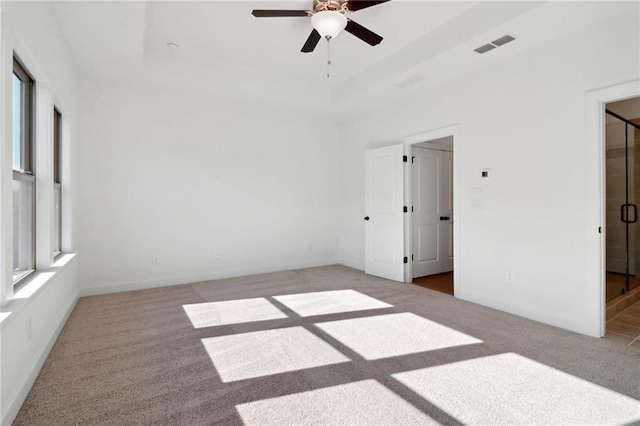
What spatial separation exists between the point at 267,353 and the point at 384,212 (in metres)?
3.31

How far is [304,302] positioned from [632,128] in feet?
18.2

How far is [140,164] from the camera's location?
4.74 metres

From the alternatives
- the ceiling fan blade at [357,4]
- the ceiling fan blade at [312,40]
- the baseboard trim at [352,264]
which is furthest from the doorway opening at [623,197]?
the ceiling fan blade at [312,40]

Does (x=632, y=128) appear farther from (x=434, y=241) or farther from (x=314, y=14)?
(x=314, y=14)

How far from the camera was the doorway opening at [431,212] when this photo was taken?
5355 millimetres

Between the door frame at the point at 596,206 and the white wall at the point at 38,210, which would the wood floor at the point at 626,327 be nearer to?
the door frame at the point at 596,206

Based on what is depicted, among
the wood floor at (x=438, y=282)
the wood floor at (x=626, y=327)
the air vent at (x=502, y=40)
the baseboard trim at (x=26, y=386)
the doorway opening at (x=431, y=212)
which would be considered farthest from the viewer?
the doorway opening at (x=431, y=212)

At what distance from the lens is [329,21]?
2670 millimetres

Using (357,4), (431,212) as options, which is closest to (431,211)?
(431,212)

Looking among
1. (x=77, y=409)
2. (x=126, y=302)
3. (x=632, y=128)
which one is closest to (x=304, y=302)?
(x=126, y=302)

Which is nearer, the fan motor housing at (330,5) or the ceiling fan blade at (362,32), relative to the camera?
the fan motor housing at (330,5)

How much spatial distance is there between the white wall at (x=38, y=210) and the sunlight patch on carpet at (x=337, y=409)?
4.42ft

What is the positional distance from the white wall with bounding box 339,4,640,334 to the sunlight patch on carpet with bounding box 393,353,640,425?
1.20 m

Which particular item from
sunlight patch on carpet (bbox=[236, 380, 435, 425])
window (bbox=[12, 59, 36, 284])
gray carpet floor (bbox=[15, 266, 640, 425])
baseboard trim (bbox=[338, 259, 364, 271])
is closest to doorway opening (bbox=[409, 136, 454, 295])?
baseboard trim (bbox=[338, 259, 364, 271])
